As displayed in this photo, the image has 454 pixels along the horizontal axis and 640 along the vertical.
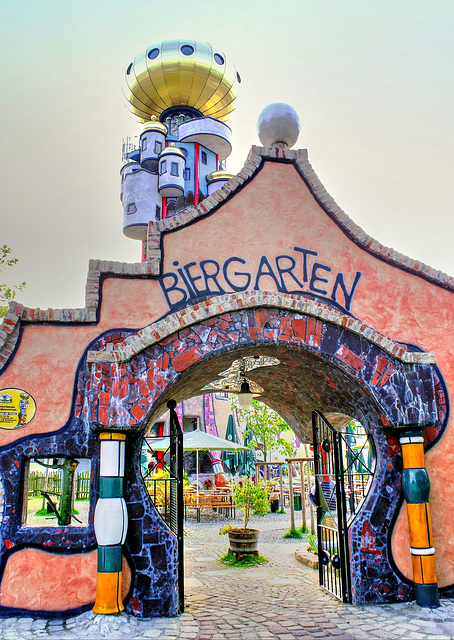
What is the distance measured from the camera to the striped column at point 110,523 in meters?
5.92

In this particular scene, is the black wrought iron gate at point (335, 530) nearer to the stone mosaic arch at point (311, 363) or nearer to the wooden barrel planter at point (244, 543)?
the stone mosaic arch at point (311, 363)

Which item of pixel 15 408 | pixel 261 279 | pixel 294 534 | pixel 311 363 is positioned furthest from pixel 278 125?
pixel 294 534

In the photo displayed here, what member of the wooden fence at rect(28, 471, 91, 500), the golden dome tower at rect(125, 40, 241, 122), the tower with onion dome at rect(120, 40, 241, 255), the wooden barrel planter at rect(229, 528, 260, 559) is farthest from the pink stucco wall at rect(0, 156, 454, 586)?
the golden dome tower at rect(125, 40, 241, 122)

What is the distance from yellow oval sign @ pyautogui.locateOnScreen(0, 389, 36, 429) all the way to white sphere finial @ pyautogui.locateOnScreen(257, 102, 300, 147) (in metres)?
5.21

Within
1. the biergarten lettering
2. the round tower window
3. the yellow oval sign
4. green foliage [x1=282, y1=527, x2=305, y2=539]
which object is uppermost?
the round tower window

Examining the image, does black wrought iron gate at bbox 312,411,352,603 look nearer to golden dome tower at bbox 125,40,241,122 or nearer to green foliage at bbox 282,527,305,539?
green foliage at bbox 282,527,305,539

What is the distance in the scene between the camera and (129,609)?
6.21 meters

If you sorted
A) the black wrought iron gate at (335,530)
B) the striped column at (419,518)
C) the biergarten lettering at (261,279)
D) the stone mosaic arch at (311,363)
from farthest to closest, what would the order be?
the biergarten lettering at (261,279)
the black wrought iron gate at (335,530)
the striped column at (419,518)
the stone mosaic arch at (311,363)

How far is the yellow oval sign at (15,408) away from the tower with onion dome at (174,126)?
19781 millimetres

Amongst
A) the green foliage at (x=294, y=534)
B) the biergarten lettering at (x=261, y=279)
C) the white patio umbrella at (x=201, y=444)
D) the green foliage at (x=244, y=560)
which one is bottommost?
the green foliage at (x=294, y=534)

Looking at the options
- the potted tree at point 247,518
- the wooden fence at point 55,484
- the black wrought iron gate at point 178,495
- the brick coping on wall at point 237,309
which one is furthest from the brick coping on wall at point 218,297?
the wooden fence at point 55,484

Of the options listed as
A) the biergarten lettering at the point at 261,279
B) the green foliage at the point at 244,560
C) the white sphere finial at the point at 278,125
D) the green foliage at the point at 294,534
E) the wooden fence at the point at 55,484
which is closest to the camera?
the biergarten lettering at the point at 261,279

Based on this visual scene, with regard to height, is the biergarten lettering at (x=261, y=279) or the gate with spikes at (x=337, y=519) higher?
the biergarten lettering at (x=261, y=279)

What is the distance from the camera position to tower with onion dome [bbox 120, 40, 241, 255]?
1035 inches
